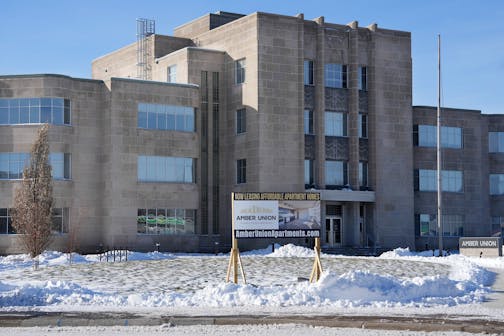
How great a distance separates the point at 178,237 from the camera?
191 ft

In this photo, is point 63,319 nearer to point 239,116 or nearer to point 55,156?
point 55,156

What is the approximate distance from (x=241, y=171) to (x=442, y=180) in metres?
17.8

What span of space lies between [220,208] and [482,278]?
30326mm

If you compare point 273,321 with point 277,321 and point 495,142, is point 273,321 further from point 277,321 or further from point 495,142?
point 495,142

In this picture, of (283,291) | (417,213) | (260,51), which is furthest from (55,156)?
Answer: (283,291)

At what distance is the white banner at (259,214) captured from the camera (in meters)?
35.3

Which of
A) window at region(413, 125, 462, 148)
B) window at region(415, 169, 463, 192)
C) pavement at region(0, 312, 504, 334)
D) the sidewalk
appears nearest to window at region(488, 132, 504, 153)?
window at region(413, 125, 462, 148)

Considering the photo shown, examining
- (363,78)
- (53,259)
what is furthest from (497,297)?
(363,78)

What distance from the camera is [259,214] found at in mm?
37531

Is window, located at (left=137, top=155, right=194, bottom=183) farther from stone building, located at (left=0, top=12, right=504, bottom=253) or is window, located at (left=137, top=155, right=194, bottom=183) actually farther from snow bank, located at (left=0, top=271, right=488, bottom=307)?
snow bank, located at (left=0, top=271, right=488, bottom=307)

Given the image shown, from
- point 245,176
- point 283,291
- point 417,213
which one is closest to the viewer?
point 283,291

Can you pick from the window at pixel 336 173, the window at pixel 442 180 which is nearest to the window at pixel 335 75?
the window at pixel 336 173

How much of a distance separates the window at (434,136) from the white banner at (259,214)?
103 feet

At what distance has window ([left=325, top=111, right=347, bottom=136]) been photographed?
6181 centimetres
